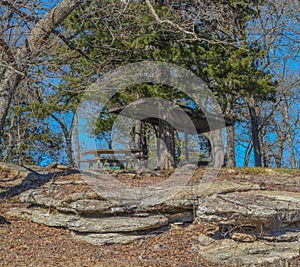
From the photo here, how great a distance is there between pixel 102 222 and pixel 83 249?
61 centimetres

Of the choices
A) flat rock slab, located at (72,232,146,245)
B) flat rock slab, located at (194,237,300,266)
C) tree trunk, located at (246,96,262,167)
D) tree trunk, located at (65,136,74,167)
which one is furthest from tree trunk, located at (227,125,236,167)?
flat rock slab, located at (72,232,146,245)

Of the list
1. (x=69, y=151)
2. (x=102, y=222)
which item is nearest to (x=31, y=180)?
(x=102, y=222)

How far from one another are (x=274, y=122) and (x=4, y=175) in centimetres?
1295

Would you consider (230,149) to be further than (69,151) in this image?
No

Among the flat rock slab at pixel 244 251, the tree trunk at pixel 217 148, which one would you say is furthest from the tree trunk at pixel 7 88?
the tree trunk at pixel 217 148

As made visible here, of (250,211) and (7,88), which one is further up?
(7,88)

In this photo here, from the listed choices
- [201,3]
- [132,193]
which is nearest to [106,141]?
[201,3]

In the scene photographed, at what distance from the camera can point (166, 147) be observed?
A: 9.42 m

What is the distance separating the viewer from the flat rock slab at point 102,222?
5301 mm

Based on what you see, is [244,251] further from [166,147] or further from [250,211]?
[166,147]

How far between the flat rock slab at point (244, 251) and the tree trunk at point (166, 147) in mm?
4275

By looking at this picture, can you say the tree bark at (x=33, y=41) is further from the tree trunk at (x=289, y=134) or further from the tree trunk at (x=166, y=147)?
the tree trunk at (x=289, y=134)

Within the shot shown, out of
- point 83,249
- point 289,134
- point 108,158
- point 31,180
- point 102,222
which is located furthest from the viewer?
point 289,134

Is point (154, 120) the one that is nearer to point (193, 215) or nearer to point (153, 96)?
point (153, 96)
